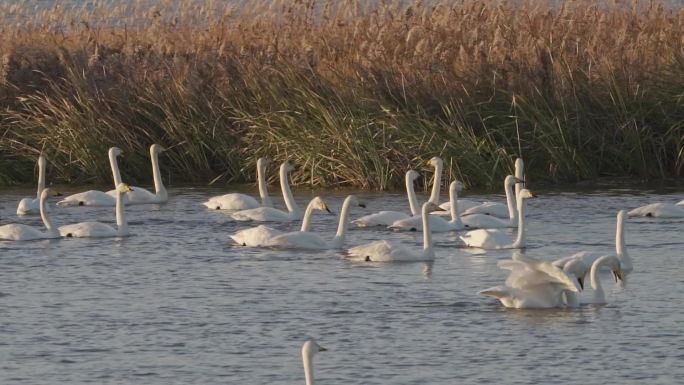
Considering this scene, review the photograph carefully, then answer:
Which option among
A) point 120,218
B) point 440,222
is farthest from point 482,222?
point 120,218

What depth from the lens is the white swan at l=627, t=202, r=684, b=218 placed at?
17.2 metres

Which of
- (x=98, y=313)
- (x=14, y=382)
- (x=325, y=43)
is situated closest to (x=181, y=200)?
(x=325, y=43)

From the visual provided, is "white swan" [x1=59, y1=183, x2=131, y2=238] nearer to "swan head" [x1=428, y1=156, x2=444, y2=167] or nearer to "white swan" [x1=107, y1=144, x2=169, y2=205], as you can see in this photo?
"white swan" [x1=107, y1=144, x2=169, y2=205]

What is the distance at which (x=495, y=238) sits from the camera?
1595 cm

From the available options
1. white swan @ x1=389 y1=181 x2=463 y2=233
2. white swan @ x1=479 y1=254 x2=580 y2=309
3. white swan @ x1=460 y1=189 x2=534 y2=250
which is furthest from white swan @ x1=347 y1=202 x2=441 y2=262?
white swan @ x1=479 y1=254 x2=580 y2=309

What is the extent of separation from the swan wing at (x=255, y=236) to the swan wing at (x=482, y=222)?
2.13m

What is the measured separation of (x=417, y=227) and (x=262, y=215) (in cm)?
180

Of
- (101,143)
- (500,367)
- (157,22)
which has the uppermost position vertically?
(157,22)

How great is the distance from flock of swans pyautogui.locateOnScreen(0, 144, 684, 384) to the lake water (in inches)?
6.0

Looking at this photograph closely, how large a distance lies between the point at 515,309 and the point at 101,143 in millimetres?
9471

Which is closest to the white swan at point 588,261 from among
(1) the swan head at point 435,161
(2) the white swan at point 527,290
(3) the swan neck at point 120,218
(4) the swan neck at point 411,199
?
(2) the white swan at point 527,290

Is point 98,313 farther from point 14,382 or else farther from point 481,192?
point 481,192

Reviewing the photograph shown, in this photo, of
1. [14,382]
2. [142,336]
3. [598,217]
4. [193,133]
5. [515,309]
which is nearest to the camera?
[14,382]

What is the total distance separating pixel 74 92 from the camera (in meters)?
21.5
